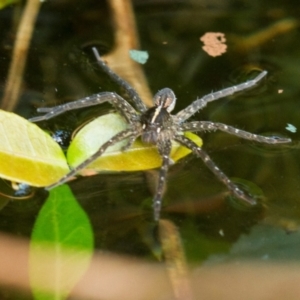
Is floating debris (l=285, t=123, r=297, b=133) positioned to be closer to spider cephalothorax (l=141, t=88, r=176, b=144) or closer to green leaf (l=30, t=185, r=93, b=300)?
spider cephalothorax (l=141, t=88, r=176, b=144)

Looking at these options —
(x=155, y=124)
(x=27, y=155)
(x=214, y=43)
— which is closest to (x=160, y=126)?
(x=155, y=124)

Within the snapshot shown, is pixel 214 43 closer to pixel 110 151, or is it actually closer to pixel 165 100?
pixel 165 100

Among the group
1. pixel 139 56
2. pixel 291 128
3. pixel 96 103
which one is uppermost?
pixel 139 56

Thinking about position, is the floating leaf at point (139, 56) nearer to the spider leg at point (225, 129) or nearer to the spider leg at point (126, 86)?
the spider leg at point (126, 86)

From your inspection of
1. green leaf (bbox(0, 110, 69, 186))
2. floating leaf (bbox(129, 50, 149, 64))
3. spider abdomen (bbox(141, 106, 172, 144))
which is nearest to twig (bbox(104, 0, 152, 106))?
floating leaf (bbox(129, 50, 149, 64))

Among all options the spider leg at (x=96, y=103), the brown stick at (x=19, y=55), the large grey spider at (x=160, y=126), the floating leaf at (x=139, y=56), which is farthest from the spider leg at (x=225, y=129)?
the brown stick at (x=19, y=55)
